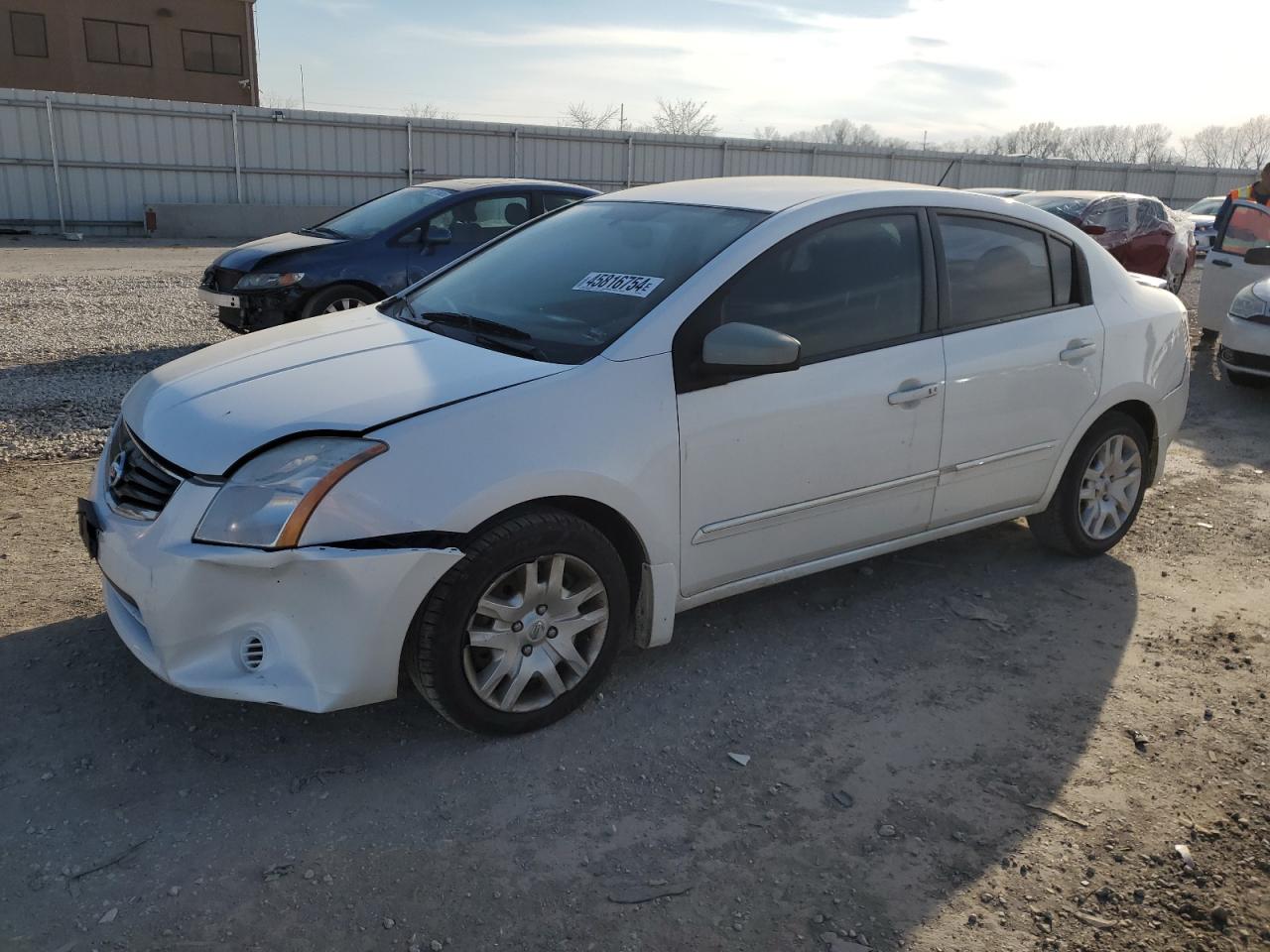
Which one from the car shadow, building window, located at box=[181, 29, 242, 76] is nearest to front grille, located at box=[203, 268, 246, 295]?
the car shadow

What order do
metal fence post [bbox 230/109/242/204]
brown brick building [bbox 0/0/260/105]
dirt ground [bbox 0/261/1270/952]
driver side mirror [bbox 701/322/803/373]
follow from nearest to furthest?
dirt ground [bbox 0/261/1270/952] → driver side mirror [bbox 701/322/803/373] → metal fence post [bbox 230/109/242/204] → brown brick building [bbox 0/0/260/105]

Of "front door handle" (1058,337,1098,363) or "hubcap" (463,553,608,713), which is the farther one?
"front door handle" (1058,337,1098,363)

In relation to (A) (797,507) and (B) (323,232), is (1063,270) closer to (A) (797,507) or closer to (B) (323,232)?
(A) (797,507)

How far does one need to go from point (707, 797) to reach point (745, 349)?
1.41 meters

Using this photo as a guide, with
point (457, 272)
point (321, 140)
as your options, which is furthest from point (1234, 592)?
point (321, 140)

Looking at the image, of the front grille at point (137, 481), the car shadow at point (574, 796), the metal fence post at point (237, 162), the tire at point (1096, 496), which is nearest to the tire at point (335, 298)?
the car shadow at point (574, 796)

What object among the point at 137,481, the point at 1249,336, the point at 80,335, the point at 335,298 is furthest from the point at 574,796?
the point at 80,335

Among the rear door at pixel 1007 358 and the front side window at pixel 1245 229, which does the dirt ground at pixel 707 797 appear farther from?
the front side window at pixel 1245 229

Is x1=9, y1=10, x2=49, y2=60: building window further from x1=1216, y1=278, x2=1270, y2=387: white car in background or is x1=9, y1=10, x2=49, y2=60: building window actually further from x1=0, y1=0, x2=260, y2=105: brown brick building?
x1=1216, y1=278, x2=1270, y2=387: white car in background

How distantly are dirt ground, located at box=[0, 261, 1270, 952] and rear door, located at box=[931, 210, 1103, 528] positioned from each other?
2.00 ft

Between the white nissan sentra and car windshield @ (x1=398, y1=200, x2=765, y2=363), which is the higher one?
car windshield @ (x1=398, y1=200, x2=765, y2=363)

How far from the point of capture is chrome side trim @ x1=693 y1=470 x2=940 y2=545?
11.8ft

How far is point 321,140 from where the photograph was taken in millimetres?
24312

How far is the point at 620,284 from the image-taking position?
3.75m
